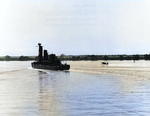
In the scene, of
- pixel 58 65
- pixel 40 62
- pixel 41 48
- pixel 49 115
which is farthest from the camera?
pixel 41 48

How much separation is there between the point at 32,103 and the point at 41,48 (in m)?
119

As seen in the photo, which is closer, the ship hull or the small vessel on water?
the ship hull

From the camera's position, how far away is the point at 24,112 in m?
25.9

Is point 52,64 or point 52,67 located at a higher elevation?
point 52,64

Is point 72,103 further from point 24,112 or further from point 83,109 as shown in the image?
point 24,112

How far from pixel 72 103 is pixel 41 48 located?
394 ft

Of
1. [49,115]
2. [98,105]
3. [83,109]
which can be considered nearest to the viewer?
[49,115]

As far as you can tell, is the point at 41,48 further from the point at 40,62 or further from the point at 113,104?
the point at 113,104

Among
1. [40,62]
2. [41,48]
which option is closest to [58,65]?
[40,62]

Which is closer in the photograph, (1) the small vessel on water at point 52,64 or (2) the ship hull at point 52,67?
(2) the ship hull at point 52,67

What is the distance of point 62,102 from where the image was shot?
103 feet

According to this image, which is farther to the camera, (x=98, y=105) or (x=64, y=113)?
(x=98, y=105)

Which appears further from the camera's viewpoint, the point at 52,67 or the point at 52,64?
the point at 52,64

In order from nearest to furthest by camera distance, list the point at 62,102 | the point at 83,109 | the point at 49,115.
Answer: the point at 49,115 → the point at 83,109 → the point at 62,102
